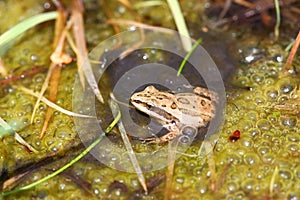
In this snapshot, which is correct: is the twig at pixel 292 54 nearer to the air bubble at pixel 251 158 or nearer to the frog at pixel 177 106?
the frog at pixel 177 106

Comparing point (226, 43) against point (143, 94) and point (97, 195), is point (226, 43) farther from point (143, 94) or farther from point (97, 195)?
point (97, 195)

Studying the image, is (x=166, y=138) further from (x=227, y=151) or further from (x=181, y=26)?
(x=181, y=26)

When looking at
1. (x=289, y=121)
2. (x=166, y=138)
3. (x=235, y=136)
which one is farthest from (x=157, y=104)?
(x=289, y=121)

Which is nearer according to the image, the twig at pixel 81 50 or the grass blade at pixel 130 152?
the grass blade at pixel 130 152

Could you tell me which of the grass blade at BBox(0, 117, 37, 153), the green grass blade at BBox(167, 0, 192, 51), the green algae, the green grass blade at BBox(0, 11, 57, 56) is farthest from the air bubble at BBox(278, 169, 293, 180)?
the green grass blade at BBox(0, 11, 57, 56)

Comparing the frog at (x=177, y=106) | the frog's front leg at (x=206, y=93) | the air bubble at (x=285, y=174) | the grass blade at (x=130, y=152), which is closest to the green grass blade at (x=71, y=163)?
the grass blade at (x=130, y=152)

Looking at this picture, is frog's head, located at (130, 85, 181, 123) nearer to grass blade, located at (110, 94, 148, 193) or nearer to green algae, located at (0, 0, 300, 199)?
grass blade, located at (110, 94, 148, 193)

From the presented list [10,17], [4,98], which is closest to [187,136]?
[4,98]

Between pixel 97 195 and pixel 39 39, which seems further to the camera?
pixel 39 39
